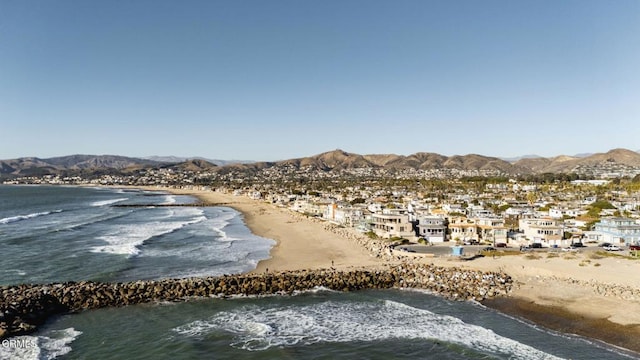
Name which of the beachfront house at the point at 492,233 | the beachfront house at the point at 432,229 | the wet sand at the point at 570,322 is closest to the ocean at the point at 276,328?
the wet sand at the point at 570,322

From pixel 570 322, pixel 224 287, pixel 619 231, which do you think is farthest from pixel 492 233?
pixel 224 287

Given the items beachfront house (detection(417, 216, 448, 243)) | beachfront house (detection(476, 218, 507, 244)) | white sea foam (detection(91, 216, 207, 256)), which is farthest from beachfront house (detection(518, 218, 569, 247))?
A: white sea foam (detection(91, 216, 207, 256))

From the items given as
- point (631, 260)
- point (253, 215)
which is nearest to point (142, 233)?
point (253, 215)

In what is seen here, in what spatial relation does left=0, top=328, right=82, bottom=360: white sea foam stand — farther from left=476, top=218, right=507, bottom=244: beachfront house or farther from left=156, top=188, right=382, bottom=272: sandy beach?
left=476, top=218, right=507, bottom=244: beachfront house

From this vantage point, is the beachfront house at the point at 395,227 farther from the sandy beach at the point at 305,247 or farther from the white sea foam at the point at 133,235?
the white sea foam at the point at 133,235

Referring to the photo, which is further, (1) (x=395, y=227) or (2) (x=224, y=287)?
(1) (x=395, y=227)

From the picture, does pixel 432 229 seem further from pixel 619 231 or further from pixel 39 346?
pixel 39 346

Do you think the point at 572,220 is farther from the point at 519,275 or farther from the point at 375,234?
the point at 519,275
